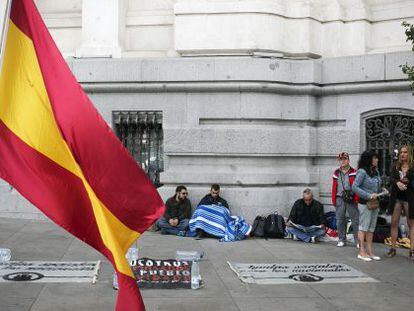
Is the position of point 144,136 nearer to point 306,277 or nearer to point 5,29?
point 306,277

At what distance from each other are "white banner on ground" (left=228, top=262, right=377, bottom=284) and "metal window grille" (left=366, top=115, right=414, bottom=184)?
3542mm

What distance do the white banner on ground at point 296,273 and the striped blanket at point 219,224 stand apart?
1.98 metres

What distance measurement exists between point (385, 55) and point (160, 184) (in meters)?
4.80

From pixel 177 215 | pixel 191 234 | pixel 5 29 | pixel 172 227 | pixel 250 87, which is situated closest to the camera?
pixel 5 29

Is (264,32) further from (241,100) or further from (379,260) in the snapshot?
(379,260)

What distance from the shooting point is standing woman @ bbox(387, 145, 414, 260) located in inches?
343

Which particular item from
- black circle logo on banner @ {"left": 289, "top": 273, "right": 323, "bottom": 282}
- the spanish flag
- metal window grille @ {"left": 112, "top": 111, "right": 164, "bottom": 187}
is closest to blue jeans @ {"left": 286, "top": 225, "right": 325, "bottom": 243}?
black circle logo on banner @ {"left": 289, "top": 273, "right": 323, "bottom": 282}

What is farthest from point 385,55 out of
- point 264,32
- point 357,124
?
point 264,32

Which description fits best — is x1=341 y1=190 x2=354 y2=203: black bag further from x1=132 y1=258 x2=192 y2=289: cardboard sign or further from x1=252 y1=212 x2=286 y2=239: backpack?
x1=132 y1=258 x2=192 y2=289: cardboard sign

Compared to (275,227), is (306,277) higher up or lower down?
lower down

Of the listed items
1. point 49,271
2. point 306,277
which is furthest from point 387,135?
point 49,271

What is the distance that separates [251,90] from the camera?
36.4 ft

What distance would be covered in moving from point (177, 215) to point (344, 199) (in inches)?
113

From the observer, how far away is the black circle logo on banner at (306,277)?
7.16 m
